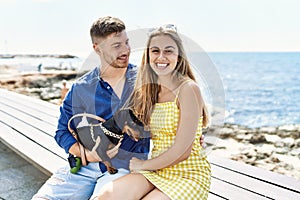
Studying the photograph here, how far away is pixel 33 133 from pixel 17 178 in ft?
1.67

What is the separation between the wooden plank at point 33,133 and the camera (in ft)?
9.71

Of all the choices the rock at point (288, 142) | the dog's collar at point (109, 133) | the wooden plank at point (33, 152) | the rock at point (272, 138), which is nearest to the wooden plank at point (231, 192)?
the dog's collar at point (109, 133)

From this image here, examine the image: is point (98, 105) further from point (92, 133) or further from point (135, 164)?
point (135, 164)

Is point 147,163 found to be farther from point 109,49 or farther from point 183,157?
point 109,49

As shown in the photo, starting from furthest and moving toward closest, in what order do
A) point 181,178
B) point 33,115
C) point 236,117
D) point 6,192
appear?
point 236,117 < point 33,115 < point 6,192 < point 181,178

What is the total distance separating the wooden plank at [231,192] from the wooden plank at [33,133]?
113 cm

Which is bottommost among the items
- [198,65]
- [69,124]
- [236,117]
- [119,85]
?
[236,117]

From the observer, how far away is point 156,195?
1.63 m

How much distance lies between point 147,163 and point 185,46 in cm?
54

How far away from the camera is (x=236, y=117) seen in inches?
593

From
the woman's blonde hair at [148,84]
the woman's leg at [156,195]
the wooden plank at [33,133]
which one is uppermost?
the woman's blonde hair at [148,84]

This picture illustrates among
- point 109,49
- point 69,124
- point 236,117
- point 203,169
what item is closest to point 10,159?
point 69,124

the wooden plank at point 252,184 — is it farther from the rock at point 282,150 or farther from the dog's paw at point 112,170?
the rock at point 282,150

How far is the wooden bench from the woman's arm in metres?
0.50
